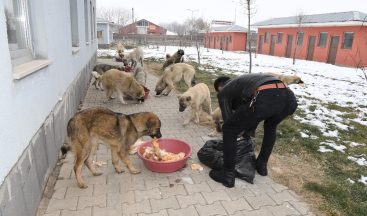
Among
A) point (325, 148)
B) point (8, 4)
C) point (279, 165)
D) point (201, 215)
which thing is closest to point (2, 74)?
point (8, 4)

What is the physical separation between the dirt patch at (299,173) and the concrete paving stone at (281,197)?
0.17 m

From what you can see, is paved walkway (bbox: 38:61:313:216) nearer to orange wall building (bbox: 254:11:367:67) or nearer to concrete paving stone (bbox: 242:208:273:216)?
concrete paving stone (bbox: 242:208:273:216)

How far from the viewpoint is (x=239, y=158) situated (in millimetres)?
4660

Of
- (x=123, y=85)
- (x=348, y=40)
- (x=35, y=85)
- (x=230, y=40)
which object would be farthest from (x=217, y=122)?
(x=230, y=40)

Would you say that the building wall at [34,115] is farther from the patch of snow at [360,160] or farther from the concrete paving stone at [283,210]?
the patch of snow at [360,160]

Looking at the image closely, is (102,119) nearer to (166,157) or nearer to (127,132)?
(127,132)

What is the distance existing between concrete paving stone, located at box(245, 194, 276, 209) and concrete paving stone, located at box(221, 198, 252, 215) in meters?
0.08

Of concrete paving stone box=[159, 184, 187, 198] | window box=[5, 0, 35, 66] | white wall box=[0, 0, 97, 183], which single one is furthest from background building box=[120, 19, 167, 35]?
concrete paving stone box=[159, 184, 187, 198]

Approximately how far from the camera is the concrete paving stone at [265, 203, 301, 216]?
3.69 metres

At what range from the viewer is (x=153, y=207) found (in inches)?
146

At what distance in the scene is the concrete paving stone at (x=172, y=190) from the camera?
4.02 m

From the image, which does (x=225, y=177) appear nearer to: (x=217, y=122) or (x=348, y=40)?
(x=217, y=122)

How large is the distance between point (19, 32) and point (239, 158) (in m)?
3.73

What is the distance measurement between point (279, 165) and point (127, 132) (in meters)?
2.69
